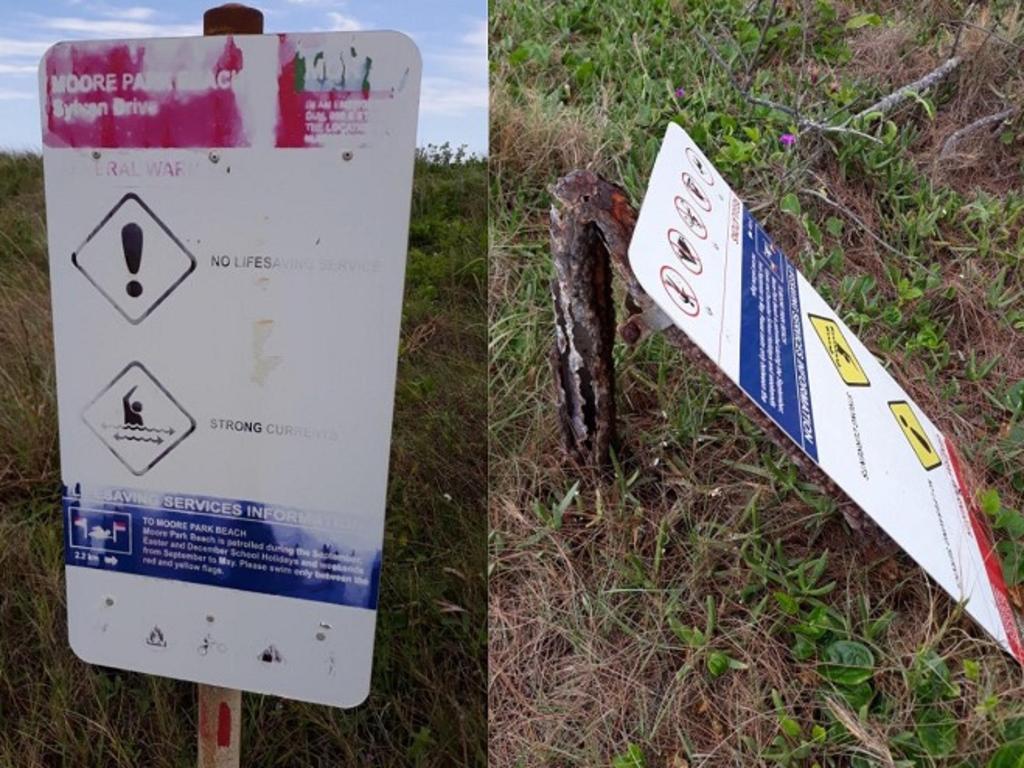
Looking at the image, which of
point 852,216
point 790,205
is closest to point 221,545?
point 790,205

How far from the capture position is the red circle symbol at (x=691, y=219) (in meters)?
1.48

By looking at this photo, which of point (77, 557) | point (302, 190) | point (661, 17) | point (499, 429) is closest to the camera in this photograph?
point (302, 190)

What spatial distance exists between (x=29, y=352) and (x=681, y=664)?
1.86 m

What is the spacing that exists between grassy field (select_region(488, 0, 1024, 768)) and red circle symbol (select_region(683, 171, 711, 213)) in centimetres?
62

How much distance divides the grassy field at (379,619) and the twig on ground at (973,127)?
1.73m

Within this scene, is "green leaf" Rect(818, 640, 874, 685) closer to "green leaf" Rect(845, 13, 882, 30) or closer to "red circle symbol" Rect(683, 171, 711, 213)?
"red circle symbol" Rect(683, 171, 711, 213)

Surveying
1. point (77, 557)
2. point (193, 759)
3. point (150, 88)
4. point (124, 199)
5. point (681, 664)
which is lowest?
point (193, 759)

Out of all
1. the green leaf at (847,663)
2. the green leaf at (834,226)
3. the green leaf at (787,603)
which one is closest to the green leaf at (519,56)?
the green leaf at (834,226)

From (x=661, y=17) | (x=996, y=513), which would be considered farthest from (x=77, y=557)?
(x=661, y=17)

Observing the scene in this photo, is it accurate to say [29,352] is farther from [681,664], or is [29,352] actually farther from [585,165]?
[681,664]

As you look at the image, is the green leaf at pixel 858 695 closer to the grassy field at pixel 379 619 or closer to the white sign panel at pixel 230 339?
the grassy field at pixel 379 619

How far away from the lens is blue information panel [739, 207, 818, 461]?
138cm

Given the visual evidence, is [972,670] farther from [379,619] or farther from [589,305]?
[379,619]

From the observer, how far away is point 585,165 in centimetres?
298
